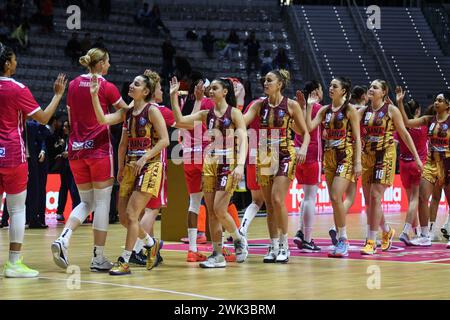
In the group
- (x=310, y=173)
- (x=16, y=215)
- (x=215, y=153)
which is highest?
(x=215, y=153)

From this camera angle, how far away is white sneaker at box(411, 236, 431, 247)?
1209 cm

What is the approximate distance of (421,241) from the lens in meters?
12.1

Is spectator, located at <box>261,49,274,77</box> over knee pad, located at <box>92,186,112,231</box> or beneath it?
over

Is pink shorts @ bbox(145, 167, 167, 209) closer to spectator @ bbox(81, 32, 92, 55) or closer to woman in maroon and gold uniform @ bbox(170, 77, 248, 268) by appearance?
woman in maroon and gold uniform @ bbox(170, 77, 248, 268)

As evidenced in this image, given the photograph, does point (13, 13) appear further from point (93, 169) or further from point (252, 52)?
point (93, 169)

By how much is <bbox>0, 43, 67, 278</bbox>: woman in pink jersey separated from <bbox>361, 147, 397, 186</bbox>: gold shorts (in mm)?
4034

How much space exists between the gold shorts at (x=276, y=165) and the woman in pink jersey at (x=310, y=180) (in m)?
1.32

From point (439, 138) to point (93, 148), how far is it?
5072mm

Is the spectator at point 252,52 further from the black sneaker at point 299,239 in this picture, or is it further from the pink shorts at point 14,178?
the pink shorts at point 14,178

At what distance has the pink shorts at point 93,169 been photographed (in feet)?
29.9

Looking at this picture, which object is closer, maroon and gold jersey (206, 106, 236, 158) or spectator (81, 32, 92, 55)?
maroon and gold jersey (206, 106, 236, 158)

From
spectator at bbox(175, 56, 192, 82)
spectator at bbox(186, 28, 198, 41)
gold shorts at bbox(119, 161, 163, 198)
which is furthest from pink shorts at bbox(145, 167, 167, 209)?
spectator at bbox(186, 28, 198, 41)

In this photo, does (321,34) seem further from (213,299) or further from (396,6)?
(213,299)

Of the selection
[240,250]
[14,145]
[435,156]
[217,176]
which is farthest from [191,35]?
[14,145]
